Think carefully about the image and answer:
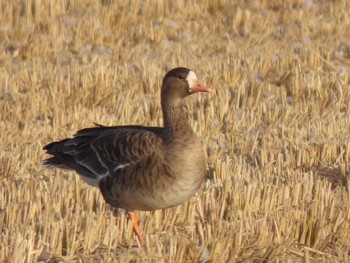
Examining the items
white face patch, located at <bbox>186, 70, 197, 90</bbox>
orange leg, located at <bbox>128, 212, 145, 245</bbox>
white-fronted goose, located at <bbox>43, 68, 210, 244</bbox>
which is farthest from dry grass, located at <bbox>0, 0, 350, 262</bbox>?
white face patch, located at <bbox>186, 70, 197, 90</bbox>

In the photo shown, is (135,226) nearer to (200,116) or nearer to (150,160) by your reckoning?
(150,160)

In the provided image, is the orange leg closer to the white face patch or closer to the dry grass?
the dry grass

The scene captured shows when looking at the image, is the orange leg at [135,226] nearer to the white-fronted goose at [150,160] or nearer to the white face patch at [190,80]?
the white-fronted goose at [150,160]

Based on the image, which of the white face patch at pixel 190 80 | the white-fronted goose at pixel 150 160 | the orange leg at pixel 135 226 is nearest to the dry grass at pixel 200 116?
the orange leg at pixel 135 226

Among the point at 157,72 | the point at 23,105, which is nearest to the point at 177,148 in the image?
the point at 23,105

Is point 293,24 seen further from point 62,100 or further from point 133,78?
point 62,100

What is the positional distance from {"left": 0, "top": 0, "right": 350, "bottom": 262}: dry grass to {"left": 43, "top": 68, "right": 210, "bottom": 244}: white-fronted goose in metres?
0.21

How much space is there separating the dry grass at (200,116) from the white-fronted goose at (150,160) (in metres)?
0.21

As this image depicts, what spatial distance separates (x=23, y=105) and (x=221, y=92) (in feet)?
7.07

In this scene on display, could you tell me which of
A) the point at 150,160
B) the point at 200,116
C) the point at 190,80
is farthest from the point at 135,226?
the point at 200,116

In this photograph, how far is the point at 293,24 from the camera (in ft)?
51.1

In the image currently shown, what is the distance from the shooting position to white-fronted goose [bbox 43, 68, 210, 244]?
6594mm

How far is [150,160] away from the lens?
22.1 feet

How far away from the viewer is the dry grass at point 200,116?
636 centimetres
